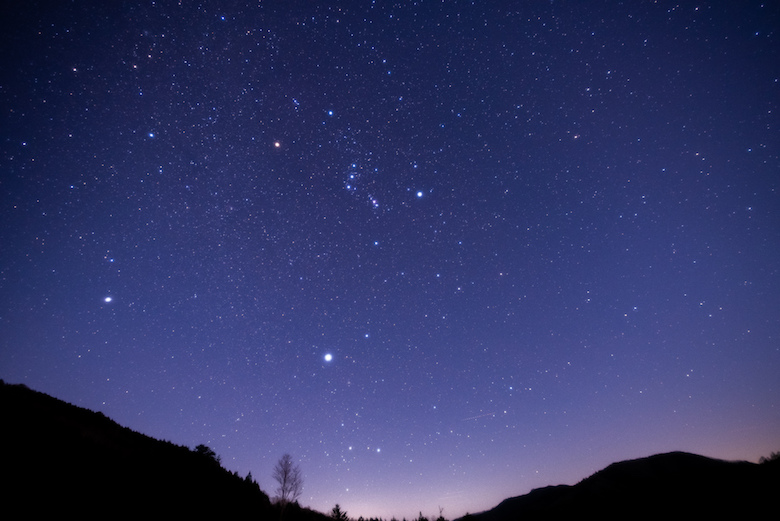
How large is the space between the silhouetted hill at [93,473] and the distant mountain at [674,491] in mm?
16477

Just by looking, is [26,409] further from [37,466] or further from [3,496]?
[3,496]

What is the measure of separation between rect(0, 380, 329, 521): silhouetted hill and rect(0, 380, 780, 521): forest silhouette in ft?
0.08

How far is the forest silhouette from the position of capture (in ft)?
22.1

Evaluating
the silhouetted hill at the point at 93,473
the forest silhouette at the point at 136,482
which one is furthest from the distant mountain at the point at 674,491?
the silhouetted hill at the point at 93,473

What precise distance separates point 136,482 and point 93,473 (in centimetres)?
125

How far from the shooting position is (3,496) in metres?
5.83

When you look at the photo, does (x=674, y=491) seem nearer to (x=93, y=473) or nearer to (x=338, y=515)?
(x=338, y=515)

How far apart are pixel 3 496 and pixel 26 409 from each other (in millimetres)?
5169

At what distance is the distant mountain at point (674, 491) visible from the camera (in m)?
17.8

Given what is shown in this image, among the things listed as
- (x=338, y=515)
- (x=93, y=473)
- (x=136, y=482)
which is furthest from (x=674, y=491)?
(x=93, y=473)

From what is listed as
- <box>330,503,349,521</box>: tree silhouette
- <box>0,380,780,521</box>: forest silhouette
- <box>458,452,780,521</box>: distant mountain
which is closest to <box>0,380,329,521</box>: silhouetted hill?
<box>0,380,780,521</box>: forest silhouette

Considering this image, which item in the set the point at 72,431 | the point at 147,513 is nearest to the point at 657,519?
the point at 147,513

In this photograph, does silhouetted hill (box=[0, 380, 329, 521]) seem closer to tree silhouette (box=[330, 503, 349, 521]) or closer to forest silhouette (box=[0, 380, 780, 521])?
forest silhouette (box=[0, 380, 780, 521])

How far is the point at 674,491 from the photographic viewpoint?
881 inches
